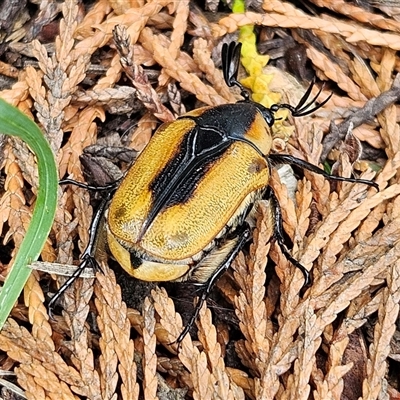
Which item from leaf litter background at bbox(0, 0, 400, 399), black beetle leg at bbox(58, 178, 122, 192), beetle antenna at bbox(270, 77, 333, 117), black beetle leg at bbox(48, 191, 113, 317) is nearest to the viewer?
leaf litter background at bbox(0, 0, 400, 399)

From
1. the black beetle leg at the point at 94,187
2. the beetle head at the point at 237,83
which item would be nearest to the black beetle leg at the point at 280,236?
the beetle head at the point at 237,83

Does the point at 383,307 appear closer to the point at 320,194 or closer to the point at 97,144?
the point at 320,194

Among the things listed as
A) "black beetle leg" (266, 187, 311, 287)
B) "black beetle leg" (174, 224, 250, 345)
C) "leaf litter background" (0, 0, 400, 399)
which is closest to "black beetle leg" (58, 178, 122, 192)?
"leaf litter background" (0, 0, 400, 399)

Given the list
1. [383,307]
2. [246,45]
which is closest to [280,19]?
[246,45]

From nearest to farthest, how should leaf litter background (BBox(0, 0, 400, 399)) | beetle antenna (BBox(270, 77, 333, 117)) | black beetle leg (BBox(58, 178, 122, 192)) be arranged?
leaf litter background (BBox(0, 0, 400, 399)), black beetle leg (BBox(58, 178, 122, 192)), beetle antenna (BBox(270, 77, 333, 117))

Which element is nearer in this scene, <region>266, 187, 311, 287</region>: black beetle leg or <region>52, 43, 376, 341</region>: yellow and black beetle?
<region>52, 43, 376, 341</region>: yellow and black beetle

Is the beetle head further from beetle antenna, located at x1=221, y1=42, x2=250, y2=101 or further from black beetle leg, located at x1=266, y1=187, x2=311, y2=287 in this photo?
black beetle leg, located at x1=266, y1=187, x2=311, y2=287

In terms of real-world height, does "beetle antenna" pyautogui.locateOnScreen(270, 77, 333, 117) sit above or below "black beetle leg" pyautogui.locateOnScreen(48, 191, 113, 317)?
above
